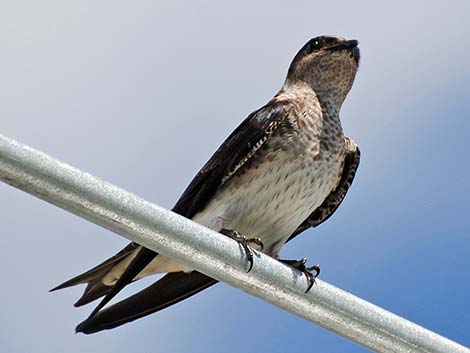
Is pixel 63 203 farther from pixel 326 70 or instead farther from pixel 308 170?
pixel 326 70

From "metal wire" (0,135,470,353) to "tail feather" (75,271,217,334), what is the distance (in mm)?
1925

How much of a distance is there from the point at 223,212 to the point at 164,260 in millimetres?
482

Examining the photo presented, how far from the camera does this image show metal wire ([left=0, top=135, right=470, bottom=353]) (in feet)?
8.40

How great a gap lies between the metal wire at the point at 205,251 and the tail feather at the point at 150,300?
1.92 metres

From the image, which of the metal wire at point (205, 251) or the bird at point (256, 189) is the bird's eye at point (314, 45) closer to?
the bird at point (256, 189)

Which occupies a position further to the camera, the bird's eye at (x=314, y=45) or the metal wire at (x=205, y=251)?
the bird's eye at (x=314, y=45)

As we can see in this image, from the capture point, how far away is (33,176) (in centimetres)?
254

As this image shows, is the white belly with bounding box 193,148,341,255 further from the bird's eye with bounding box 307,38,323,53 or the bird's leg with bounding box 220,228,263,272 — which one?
the bird's eye with bounding box 307,38,323,53

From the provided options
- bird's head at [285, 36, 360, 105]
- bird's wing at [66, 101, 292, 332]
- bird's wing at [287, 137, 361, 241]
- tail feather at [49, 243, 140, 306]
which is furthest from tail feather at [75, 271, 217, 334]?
bird's head at [285, 36, 360, 105]

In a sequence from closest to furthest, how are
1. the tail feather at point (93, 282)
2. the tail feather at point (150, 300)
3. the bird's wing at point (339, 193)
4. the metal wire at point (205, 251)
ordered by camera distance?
the metal wire at point (205, 251)
the tail feather at point (150, 300)
the tail feather at point (93, 282)
the bird's wing at point (339, 193)

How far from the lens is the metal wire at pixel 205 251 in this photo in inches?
101

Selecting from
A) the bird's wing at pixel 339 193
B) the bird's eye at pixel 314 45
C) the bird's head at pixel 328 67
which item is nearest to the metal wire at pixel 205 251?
the bird's wing at pixel 339 193

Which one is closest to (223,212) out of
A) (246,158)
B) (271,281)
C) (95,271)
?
(246,158)

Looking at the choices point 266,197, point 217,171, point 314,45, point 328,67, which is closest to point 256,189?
point 266,197
